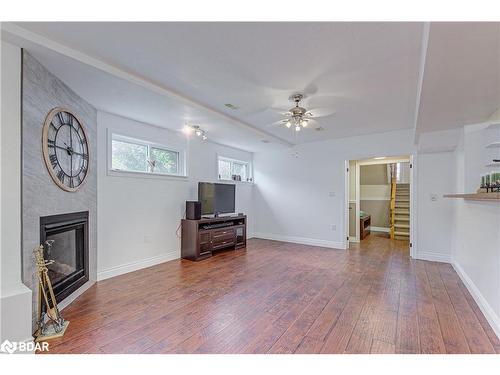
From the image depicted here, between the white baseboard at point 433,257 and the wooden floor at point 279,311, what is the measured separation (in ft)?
0.74

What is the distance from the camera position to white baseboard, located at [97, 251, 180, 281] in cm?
328

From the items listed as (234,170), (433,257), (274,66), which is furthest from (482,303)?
(234,170)

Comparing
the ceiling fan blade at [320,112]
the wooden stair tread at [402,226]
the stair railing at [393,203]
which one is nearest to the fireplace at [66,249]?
the ceiling fan blade at [320,112]

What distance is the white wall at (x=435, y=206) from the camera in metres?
4.09

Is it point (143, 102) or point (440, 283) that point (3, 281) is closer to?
point (143, 102)

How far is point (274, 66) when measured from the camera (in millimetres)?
2250

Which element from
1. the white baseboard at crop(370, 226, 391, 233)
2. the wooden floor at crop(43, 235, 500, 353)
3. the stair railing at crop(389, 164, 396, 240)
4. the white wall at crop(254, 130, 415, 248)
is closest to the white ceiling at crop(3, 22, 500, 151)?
the white wall at crop(254, 130, 415, 248)

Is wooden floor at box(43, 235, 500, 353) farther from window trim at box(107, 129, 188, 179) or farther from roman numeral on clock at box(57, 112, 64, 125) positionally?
roman numeral on clock at box(57, 112, 64, 125)

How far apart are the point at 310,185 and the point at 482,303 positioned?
11.6 ft

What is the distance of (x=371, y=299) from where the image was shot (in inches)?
105

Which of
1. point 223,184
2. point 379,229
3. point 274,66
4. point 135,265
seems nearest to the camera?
point 274,66

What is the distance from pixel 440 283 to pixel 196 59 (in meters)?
4.01

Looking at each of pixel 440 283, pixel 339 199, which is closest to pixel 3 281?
pixel 440 283

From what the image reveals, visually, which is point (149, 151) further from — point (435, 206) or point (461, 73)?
point (435, 206)
